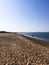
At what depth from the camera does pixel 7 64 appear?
711 centimetres

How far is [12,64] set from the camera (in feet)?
23.7

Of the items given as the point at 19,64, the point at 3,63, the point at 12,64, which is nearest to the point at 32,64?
the point at 19,64

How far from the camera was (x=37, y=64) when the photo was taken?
7.42 meters

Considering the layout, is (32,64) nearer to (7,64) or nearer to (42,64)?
(42,64)

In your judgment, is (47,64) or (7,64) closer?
(7,64)

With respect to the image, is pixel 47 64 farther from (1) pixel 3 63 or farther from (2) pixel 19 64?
(1) pixel 3 63

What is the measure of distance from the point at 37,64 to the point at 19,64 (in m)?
1.22

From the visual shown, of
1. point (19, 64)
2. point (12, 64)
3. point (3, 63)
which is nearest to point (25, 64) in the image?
point (19, 64)

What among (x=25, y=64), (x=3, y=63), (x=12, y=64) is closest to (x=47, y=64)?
(x=25, y=64)

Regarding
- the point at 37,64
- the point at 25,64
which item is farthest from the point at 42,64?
the point at 25,64

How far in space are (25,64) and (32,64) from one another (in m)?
0.48

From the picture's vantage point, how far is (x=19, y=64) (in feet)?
24.0

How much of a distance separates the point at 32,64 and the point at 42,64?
0.71 metres

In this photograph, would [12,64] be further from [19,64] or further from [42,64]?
[42,64]
